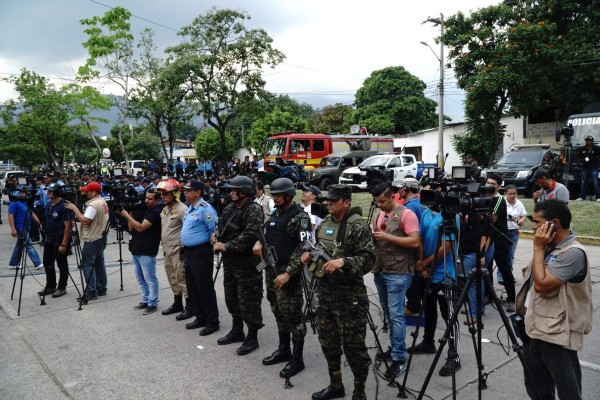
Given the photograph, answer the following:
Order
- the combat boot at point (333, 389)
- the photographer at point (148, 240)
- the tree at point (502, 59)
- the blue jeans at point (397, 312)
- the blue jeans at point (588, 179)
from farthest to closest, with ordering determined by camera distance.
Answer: the tree at point (502, 59)
the blue jeans at point (588, 179)
the photographer at point (148, 240)
the blue jeans at point (397, 312)
the combat boot at point (333, 389)

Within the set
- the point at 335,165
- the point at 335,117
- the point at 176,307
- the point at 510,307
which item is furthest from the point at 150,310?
the point at 335,117

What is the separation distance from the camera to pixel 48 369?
181 inches

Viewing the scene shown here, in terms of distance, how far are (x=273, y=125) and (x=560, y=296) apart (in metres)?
44.7

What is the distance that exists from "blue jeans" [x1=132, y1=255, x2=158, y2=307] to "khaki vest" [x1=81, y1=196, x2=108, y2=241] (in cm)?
97

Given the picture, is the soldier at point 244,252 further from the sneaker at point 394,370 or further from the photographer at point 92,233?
the photographer at point 92,233

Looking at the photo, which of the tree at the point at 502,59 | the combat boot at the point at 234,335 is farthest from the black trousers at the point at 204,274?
the tree at the point at 502,59

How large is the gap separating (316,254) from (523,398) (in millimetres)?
2176

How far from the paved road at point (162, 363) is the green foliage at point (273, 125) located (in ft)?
135

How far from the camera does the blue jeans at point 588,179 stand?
13086 millimetres

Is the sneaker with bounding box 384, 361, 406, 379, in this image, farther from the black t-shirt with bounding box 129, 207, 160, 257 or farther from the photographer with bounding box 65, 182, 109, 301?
the photographer with bounding box 65, 182, 109, 301

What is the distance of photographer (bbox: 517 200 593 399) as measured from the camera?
2.78 m

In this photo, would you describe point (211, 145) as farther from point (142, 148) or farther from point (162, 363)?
point (162, 363)

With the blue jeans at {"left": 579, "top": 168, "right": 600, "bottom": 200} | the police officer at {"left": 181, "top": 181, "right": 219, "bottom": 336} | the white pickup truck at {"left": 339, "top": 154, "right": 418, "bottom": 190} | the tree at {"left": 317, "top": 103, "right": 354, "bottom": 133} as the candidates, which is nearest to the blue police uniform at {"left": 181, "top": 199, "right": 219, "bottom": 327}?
the police officer at {"left": 181, "top": 181, "right": 219, "bottom": 336}

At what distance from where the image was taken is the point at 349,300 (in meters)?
3.58
